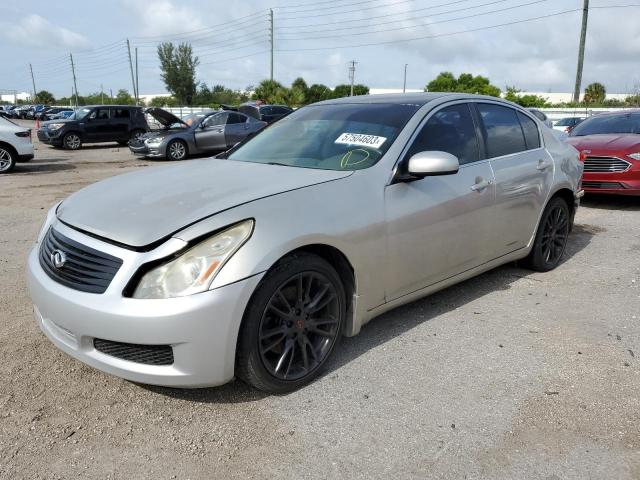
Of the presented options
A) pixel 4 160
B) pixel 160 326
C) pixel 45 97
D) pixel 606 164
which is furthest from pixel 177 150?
pixel 45 97

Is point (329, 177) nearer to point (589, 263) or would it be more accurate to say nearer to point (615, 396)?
point (615, 396)

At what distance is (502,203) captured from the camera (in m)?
4.09

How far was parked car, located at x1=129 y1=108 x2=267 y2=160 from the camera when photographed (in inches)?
604

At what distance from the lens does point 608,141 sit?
27.1 ft

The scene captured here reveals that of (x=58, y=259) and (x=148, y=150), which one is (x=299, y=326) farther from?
(x=148, y=150)

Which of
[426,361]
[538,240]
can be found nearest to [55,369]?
[426,361]

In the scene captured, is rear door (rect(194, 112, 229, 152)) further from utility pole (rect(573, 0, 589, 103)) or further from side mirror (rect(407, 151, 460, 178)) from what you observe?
utility pole (rect(573, 0, 589, 103))

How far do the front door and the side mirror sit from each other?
129mm

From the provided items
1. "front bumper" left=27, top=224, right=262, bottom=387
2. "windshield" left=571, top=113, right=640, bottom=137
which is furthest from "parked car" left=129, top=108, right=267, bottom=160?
"front bumper" left=27, top=224, right=262, bottom=387

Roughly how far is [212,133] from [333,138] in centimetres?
1307

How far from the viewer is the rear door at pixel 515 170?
4.13 metres

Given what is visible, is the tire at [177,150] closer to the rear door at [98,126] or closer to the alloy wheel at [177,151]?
the alloy wheel at [177,151]

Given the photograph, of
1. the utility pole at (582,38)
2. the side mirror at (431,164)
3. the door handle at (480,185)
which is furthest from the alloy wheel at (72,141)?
the utility pole at (582,38)

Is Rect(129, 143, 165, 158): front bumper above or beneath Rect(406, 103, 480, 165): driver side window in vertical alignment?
beneath
